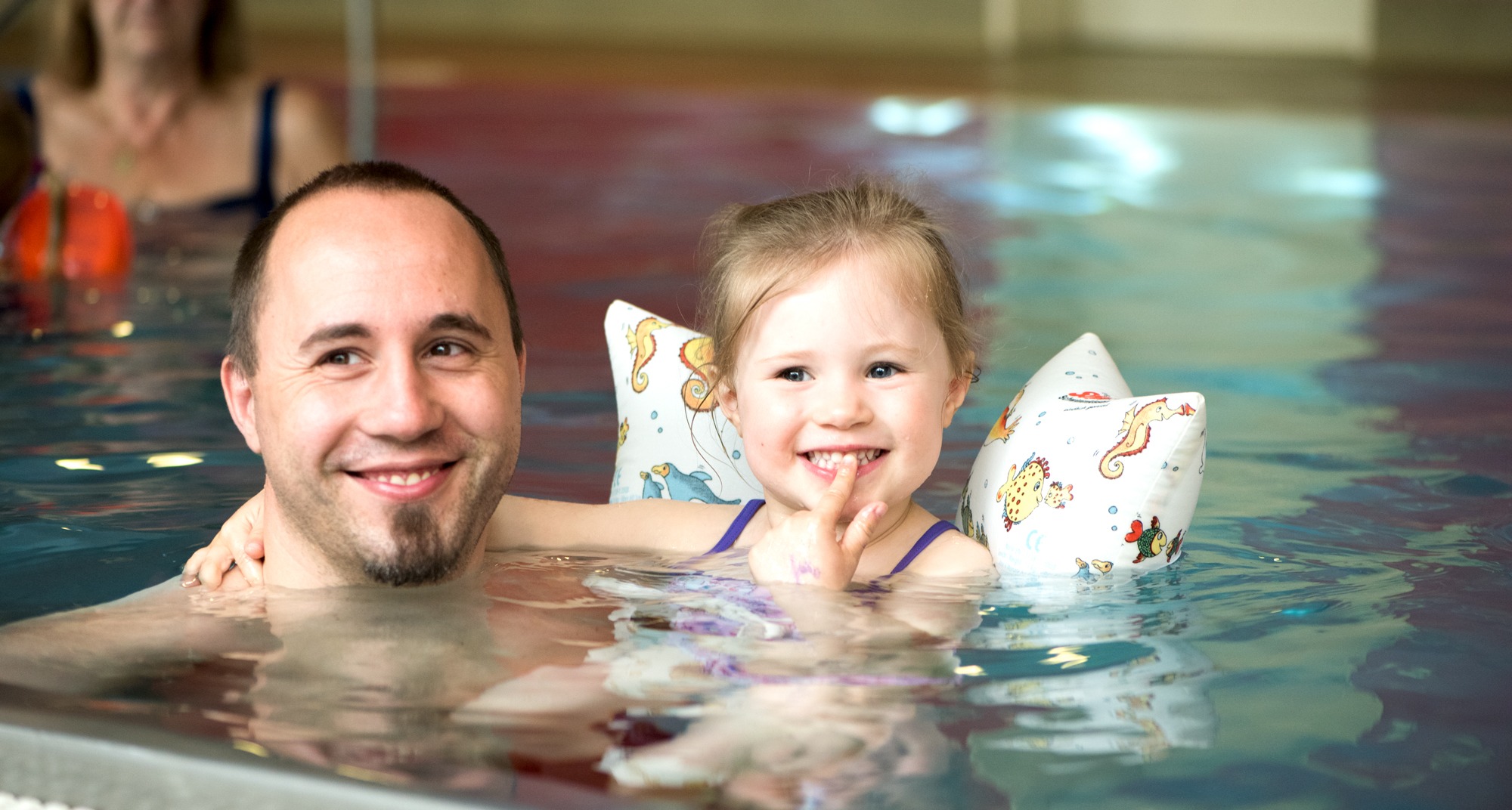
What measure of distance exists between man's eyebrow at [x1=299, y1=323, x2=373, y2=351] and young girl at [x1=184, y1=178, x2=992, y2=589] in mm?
463

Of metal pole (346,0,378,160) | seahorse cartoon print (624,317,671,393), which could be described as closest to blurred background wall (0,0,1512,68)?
metal pole (346,0,378,160)

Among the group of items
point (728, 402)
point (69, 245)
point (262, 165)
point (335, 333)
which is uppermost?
point (262, 165)

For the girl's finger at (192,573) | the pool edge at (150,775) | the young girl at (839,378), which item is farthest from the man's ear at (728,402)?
the pool edge at (150,775)

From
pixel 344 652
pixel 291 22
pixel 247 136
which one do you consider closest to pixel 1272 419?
pixel 344 652

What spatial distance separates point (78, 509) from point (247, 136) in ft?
9.97

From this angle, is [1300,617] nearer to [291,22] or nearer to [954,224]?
[954,224]

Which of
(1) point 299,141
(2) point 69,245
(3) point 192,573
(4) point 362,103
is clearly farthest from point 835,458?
(4) point 362,103

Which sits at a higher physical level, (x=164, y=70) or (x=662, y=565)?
(x=164, y=70)

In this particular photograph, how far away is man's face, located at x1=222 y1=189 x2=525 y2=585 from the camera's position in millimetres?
2186

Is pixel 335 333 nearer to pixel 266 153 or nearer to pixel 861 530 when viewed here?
pixel 861 530

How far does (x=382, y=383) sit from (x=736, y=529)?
735mm

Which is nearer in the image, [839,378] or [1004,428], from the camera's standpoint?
[839,378]

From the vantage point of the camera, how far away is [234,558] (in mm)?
2545

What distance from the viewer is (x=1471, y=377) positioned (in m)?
4.50
